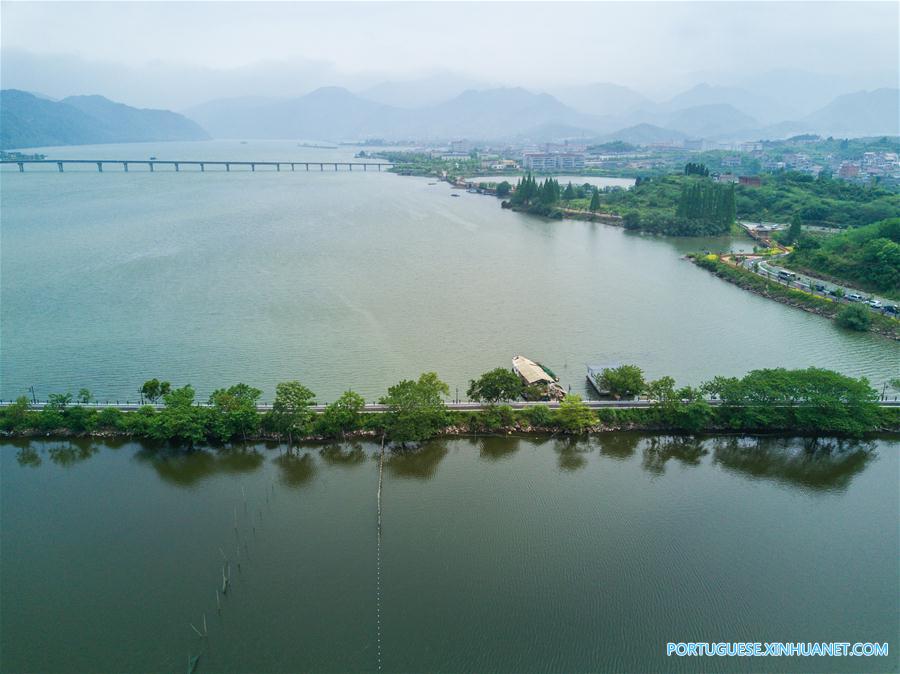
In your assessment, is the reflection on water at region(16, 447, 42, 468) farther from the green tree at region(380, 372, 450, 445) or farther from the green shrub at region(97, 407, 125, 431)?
the green tree at region(380, 372, 450, 445)

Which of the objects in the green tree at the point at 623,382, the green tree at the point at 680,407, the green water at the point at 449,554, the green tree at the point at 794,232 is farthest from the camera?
the green tree at the point at 794,232

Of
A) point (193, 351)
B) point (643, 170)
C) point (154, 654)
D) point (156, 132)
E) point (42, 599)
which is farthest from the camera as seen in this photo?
point (156, 132)

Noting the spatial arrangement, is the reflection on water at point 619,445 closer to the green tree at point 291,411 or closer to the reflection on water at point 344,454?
the reflection on water at point 344,454

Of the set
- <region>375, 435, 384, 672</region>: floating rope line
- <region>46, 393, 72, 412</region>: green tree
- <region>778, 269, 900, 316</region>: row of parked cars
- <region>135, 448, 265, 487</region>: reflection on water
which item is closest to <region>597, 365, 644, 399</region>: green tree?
<region>375, 435, 384, 672</region>: floating rope line

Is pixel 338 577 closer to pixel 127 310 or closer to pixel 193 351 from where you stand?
pixel 193 351

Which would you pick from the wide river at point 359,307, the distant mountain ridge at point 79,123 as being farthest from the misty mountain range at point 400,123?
the wide river at point 359,307

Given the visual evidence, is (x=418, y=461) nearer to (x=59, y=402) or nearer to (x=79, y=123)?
(x=59, y=402)

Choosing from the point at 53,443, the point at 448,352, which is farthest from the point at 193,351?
the point at 448,352

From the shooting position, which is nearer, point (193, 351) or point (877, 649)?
point (877, 649)
